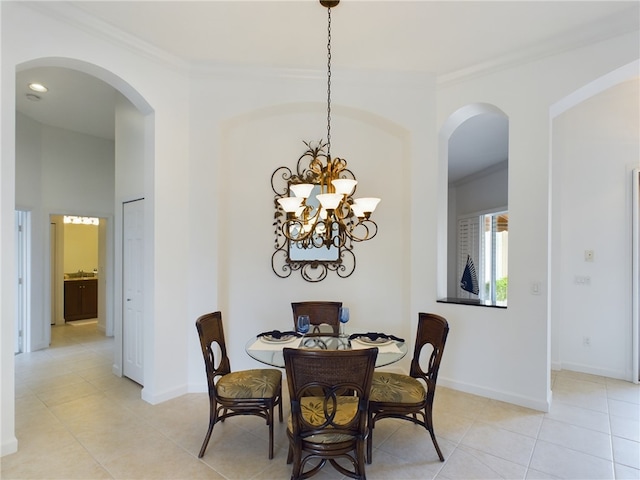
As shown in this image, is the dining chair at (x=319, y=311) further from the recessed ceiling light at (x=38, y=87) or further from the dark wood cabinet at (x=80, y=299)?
the dark wood cabinet at (x=80, y=299)

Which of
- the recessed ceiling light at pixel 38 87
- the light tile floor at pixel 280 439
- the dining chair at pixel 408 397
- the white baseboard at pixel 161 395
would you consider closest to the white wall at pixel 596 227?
the light tile floor at pixel 280 439

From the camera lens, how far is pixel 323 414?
200 cm

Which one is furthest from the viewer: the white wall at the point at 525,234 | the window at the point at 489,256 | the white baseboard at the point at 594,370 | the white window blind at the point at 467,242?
the white window blind at the point at 467,242

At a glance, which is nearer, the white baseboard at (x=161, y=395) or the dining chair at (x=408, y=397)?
the dining chair at (x=408, y=397)

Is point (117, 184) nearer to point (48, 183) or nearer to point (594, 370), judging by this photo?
point (48, 183)

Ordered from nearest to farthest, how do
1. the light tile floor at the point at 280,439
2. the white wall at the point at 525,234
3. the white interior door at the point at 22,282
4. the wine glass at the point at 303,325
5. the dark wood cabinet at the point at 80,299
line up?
the light tile floor at the point at 280,439 < the wine glass at the point at 303,325 < the white wall at the point at 525,234 < the white interior door at the point at 22,282 < the dark wood cabinet at the point at 80,299

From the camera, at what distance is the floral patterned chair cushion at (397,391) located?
2.33 metres

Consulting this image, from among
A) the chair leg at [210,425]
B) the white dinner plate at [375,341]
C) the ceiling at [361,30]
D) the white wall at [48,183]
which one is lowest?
the chair leg at [210,425]

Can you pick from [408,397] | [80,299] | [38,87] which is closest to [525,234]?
[408,397]

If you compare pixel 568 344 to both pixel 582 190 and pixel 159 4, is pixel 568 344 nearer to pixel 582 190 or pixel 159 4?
pixel 582 190

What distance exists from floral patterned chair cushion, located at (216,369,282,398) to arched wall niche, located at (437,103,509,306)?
6.55 feet

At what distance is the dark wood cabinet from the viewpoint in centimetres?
663

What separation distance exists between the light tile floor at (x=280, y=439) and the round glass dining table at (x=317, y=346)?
2.35 ft

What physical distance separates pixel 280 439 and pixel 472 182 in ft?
21.1
